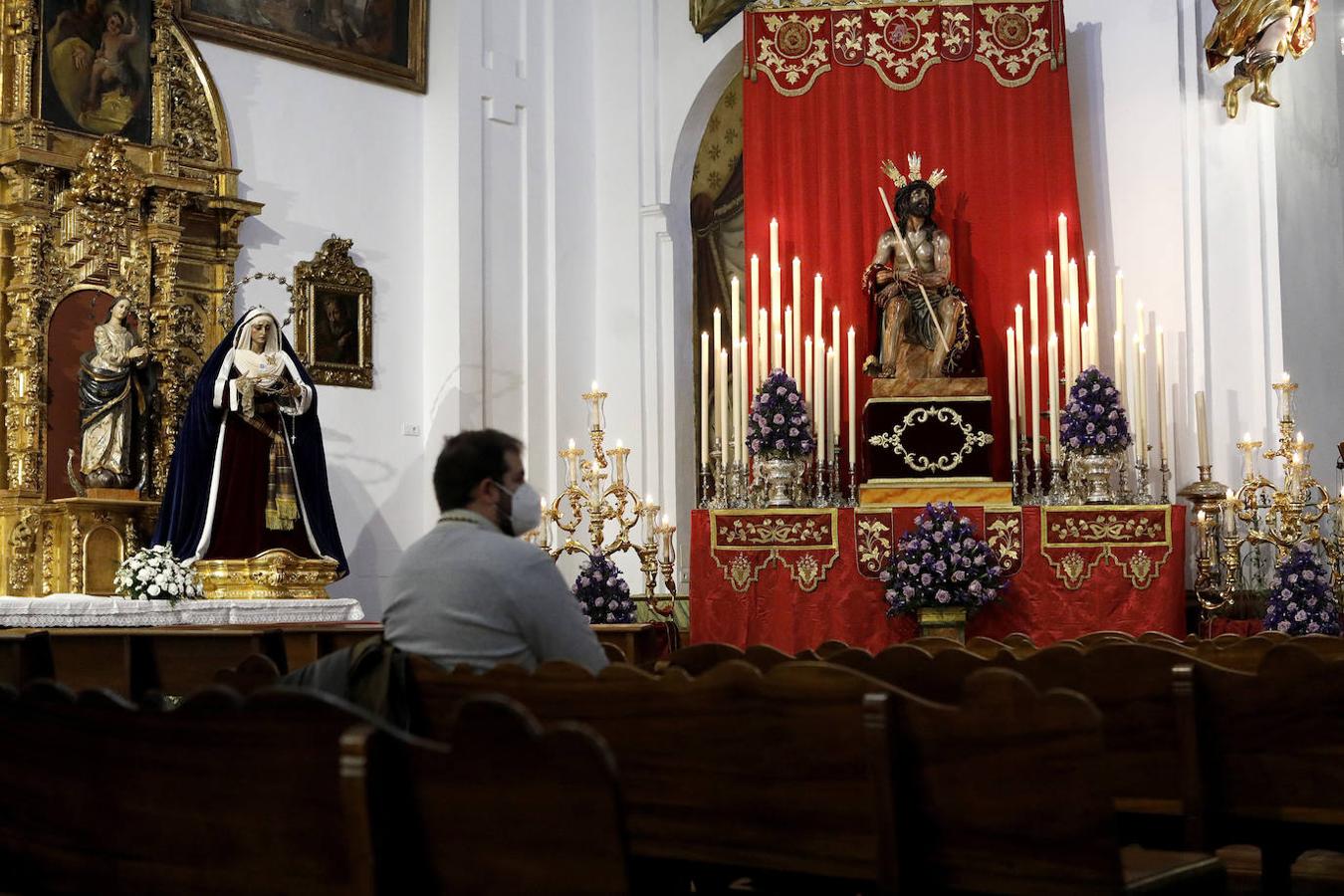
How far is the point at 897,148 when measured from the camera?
12445 millimetres

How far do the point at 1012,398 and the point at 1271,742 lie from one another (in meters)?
7.77

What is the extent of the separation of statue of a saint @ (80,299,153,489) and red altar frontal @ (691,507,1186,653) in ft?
13.1

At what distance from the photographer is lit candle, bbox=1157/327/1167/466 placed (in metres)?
10.8

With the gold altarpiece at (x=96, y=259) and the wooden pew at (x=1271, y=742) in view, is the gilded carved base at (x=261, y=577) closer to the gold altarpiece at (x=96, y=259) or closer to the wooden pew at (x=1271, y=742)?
the gold altarpiece at (x=96, y=259)

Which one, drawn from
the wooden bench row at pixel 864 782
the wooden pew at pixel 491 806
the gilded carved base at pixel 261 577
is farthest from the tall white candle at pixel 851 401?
the wooden pew at pixel 491 806

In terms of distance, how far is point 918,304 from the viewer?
11.4 metres

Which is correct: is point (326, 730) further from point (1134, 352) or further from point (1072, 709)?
point (1134, 352)

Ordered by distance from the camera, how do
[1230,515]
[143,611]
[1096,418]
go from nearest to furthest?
[143,611] < [1096,418] < [1230,515]

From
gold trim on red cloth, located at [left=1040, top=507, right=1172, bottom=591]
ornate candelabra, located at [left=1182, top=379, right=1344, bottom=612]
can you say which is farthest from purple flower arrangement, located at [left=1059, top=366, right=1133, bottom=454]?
ornate candelabra, located at [left=1182, top=379, right=1344, bottom=612]

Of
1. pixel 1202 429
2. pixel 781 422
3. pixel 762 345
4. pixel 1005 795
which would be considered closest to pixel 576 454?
pixel 781 422

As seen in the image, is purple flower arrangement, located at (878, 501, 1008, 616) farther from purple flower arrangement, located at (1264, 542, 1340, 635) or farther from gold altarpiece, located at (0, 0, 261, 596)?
gold altarpiece, located at (0, 0, 261, 596)

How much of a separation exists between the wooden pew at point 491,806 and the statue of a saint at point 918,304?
8.88 m

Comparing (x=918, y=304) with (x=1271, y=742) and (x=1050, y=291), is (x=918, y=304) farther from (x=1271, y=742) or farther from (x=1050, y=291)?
(x=1271, y=742)

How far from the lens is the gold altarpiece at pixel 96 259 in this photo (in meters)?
10.7
